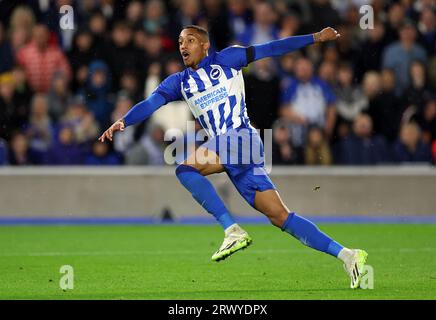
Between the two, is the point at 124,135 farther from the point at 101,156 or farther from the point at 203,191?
the point at 203,191

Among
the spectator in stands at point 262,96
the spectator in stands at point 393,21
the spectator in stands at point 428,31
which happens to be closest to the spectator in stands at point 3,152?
the spectator in stands at point 262,96

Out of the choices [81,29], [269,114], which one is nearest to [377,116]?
[269,114]

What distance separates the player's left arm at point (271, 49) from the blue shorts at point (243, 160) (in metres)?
0.60

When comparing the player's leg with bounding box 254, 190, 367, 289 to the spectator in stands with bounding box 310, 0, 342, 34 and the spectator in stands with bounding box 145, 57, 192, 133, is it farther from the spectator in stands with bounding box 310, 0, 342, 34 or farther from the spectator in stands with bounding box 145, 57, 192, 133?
the spectator in stands with bounding box 310, 0, 342, 34

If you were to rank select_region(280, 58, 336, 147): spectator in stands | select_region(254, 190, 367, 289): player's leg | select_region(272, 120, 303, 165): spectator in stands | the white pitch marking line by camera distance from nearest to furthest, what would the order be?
select_region(254, 190, 367, 289): player's leg
the white pitch marking line
select_region(272, 120, 303, 165): spectator in stands
select_region(280, 58, 336, 147): spectator in stands

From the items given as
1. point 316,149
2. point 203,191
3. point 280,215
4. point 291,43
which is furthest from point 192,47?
point 316,149

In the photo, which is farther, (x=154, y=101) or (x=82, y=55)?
(x=82, y=55)

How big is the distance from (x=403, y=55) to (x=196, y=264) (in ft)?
24.3

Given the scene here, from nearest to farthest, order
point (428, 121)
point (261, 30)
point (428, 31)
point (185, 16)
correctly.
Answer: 1. point (428, 121)
2. point (261, 30)
3. point (185, 16)
4. point (428, 31)

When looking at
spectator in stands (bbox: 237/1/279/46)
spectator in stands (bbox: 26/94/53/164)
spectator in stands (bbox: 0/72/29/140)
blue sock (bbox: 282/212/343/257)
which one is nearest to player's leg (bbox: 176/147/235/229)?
blue sock (bbox: 282/212/343/257)

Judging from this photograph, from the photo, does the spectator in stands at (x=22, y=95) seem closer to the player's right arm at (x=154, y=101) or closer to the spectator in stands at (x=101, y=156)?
the spectator in stands at (x=101, y=156)

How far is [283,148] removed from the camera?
1611 cm

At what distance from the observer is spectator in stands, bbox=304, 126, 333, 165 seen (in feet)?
52.8

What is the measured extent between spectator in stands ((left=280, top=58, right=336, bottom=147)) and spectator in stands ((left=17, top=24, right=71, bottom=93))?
3319mm
